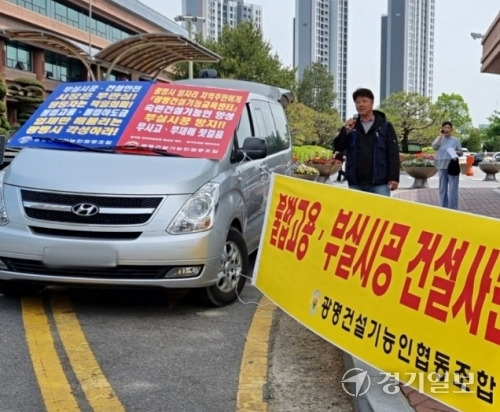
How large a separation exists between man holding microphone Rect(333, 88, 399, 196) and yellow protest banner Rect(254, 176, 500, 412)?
1.88 metres

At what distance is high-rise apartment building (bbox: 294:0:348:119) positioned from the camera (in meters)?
117

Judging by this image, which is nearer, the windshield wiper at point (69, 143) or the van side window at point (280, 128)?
the windshield wiper at point (69, 143)

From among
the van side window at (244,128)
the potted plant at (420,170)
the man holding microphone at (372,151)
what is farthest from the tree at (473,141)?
the van side window at (244,128)

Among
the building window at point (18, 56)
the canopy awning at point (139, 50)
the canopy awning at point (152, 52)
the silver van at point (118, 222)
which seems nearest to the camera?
the silver van at point (118, 222)

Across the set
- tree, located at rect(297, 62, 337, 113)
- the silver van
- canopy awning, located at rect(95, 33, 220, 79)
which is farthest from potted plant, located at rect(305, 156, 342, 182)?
tree, located at rect(297, 62, 337, 113)

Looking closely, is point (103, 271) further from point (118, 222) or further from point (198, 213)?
point (198, 213)

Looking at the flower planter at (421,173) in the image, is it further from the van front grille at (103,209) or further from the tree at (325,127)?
the tree at (325,127)

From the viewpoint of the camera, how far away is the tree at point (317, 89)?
85625 mm

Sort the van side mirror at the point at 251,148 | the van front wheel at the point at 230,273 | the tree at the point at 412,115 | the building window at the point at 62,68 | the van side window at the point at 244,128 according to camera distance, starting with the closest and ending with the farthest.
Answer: the van front wheel at the point at 230,273 < the van side mirror at the point at 251,148 < the van side window at the point at 244,128 < the building window at the point at 62,68 < the tree at the point at 412,115

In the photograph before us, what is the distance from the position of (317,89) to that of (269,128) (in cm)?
8111

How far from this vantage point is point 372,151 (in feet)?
19.9

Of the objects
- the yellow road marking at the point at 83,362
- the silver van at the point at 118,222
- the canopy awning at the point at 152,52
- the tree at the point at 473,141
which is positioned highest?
the canopy awning at the point at 152,52

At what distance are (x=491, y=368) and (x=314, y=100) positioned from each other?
280ft

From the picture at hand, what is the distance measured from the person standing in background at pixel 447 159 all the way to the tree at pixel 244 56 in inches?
1369
